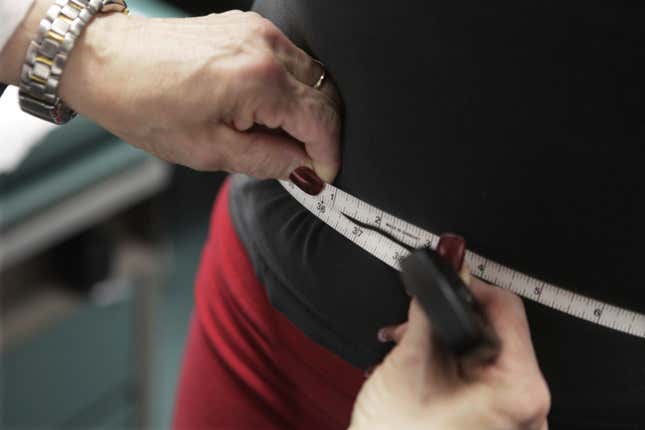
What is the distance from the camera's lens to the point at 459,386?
0.50 meters

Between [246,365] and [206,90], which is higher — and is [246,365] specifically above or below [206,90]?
below

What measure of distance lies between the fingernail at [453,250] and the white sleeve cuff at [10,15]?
402mm

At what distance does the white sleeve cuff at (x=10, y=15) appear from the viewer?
2.01 feet

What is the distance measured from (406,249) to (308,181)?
0.10 meters

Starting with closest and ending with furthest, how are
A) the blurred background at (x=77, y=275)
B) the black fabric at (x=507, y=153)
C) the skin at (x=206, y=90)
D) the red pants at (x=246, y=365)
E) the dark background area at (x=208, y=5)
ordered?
1. the black fabric at (x=507, y=153)
2. the skin at (x=206, y=90)
3. the red pants at (x=246, y=365)
4. the blurred background at (x=77, y=275)
5. the dark background area at (x=208, y=5)

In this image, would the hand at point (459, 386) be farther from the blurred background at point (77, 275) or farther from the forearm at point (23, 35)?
the blurred background at point (77, 275)

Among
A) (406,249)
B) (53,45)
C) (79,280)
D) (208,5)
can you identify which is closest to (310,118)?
(406,249)

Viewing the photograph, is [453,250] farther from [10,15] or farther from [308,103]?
[10,15]

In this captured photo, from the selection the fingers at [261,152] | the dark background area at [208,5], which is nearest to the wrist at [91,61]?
the fingers at [261,152]

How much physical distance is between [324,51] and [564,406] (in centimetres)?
35

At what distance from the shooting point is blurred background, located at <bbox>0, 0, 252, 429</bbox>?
4.15 ft

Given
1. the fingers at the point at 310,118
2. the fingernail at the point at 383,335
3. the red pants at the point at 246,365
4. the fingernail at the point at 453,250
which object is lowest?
the red pants at the point at 246,365

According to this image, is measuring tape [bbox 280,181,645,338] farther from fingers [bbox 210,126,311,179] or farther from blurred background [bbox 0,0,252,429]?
blurred background [bbox 0,0,252,429]

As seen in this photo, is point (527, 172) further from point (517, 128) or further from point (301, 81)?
point (301, 81)
